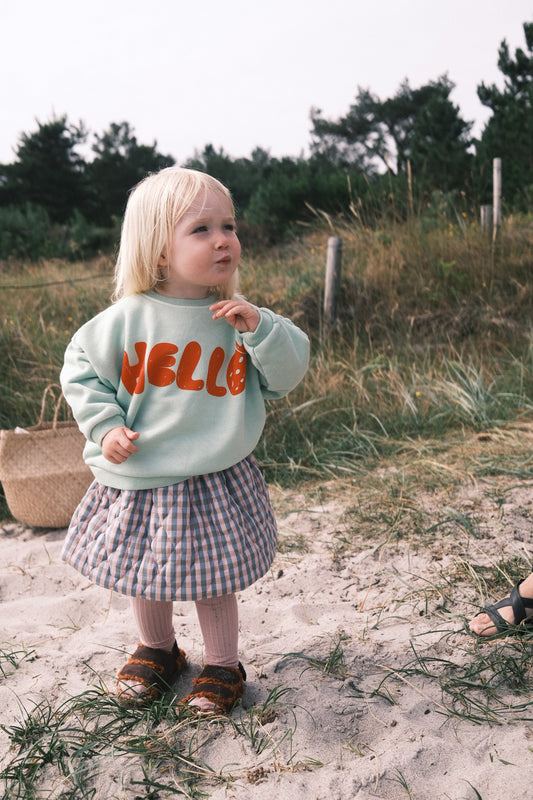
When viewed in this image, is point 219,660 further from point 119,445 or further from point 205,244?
point 205,244

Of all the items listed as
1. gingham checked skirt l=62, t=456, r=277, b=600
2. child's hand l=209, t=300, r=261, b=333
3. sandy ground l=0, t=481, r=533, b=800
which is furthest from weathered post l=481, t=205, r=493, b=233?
gingham checked skirt l=62, t=456, r=277, b=600

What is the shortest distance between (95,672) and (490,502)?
65.9 inches

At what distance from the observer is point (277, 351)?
1.62m

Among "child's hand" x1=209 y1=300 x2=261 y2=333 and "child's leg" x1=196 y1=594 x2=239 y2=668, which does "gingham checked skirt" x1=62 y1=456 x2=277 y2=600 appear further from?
"child's hand" x1=209 y1=300 x2=261 y2=333

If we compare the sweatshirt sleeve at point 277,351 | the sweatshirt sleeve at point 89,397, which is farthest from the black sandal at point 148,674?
the sweatshirt sleeve at point 277,351

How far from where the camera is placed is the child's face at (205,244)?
157cm

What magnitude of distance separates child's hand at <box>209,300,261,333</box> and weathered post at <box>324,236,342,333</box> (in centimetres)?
392

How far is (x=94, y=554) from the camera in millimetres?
1645

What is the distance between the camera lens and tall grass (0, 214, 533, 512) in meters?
3.76

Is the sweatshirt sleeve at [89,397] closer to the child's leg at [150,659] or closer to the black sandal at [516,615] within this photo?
the child's leg at [150,659]

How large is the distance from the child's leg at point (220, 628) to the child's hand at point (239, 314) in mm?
700

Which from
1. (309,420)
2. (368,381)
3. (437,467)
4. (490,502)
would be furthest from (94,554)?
(368,381)

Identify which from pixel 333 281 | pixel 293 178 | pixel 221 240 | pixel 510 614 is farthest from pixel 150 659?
pixel 293 178

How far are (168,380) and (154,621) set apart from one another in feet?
2.21
